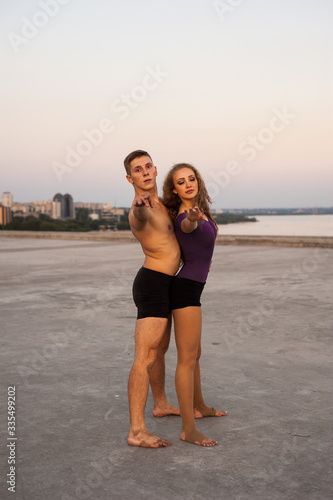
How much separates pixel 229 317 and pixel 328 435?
Result: 3.58 metres

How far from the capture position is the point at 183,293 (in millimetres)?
3369

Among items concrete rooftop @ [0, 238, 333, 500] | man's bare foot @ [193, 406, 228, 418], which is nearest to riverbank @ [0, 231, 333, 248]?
concrete rooftop @ [0, 238, 333, 500]

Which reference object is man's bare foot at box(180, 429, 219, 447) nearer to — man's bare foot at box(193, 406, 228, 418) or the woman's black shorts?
man's bare foot at box(193, 406, 228, 418)

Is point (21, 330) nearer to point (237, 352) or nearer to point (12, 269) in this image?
point (237, 352)

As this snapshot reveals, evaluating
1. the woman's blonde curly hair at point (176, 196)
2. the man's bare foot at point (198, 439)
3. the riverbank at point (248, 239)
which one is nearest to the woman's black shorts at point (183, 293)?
the woman's blonde curly hair at point (176, 196)

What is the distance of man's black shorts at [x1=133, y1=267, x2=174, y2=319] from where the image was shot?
11.0 ft

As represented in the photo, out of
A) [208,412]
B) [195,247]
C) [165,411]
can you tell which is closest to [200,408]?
[208,412]

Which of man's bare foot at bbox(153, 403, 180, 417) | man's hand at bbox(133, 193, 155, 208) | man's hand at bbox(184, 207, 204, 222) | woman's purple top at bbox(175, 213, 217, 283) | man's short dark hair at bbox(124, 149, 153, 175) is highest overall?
man's short dark hair at bbox(124, 149, 153, 175)

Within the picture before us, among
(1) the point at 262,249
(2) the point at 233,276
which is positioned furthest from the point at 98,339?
(1) the point at 262,249

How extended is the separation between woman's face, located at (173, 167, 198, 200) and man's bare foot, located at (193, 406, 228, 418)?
4.70 feet

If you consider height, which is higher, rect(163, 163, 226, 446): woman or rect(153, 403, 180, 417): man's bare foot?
rect(163, 163, 226, 446): woman

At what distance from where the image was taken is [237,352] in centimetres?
518

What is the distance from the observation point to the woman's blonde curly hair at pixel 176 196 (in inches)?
137

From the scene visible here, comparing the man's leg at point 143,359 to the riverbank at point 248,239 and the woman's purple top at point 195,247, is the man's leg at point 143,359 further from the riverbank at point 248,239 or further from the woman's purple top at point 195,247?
the riverbank at point 248,239
